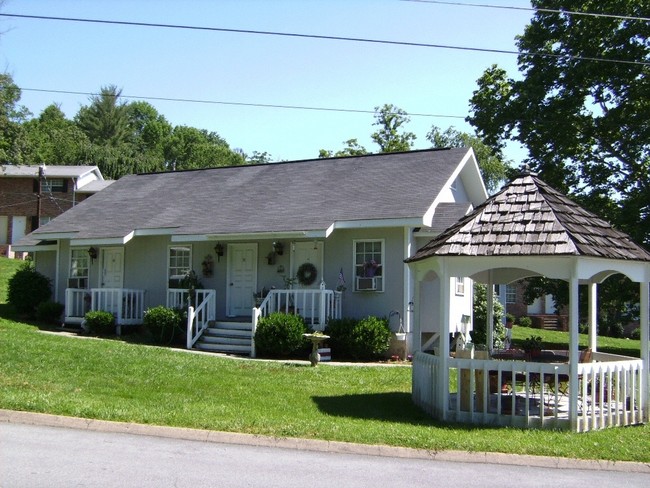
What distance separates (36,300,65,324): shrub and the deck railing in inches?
23.5

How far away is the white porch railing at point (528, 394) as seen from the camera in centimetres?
1067

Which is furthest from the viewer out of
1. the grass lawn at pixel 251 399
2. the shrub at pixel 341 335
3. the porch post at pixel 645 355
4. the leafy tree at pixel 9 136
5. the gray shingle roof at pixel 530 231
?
the leafy tree at pixel 9 136

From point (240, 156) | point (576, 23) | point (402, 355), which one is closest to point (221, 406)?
point (402, 355)

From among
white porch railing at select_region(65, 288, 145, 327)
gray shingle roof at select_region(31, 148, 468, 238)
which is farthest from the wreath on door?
white porch railing at select_region(65, 288, 145, 327)

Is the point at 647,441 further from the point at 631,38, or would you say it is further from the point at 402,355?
the point at 631,38

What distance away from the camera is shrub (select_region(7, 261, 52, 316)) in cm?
2464

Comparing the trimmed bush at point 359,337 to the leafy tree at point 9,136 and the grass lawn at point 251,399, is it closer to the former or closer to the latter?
the grass lawn at point 251,399

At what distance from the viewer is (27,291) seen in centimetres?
2464

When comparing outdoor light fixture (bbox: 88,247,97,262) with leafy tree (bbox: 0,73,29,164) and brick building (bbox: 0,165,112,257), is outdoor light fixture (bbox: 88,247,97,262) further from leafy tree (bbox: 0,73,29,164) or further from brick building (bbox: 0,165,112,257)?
brick building (bbox: 0,165,112,257)

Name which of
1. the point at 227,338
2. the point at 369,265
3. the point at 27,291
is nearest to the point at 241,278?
the point at 227,338

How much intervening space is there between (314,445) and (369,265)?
1097 cm

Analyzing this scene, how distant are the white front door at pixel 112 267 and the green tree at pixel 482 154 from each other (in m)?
29.8

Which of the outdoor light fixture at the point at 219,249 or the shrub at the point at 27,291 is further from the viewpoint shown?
the shrub at the point at 27,291

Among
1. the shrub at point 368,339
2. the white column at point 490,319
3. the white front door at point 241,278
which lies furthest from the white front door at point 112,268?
the white column at point 490,319
